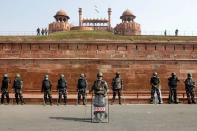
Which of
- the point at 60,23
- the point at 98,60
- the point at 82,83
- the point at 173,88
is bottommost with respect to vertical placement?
the point at 173,88

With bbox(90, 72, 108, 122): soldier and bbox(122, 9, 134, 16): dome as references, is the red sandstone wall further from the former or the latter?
bbox(122, 9, 134, 16): dome

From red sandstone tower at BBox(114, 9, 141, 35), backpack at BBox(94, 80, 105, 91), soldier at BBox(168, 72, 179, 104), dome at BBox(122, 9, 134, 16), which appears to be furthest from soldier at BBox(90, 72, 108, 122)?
dome at BBox(122, 9, 134, 16)

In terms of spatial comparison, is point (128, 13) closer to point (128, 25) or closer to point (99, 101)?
point (128, 25)

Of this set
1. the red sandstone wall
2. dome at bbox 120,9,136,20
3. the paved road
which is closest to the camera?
the paved road

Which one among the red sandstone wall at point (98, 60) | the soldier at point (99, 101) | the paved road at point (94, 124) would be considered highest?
the red sandstone wall at point (98, 60)

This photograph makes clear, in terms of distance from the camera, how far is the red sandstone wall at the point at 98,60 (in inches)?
959

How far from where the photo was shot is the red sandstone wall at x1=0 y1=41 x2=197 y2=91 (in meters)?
24.4

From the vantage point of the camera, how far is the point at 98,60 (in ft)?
80.6

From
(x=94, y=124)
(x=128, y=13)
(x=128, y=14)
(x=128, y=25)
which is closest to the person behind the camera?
(x=94, y=124)

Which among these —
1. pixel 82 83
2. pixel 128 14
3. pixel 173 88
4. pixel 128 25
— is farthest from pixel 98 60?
pixel 128 14

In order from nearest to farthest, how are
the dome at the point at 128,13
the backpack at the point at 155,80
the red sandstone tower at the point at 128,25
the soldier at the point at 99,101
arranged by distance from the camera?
the soldier at the point at 99,101 < the backpack at the point at 155,80 < the red sandstone tower at the point at 128,25 < the dome at the point at 128,13

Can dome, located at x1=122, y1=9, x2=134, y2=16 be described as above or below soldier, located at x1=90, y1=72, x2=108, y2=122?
above

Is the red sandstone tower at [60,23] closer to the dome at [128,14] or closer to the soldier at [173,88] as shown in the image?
the dome at [128,14]

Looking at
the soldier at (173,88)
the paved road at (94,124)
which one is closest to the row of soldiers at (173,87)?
the soldier at (173,88)
